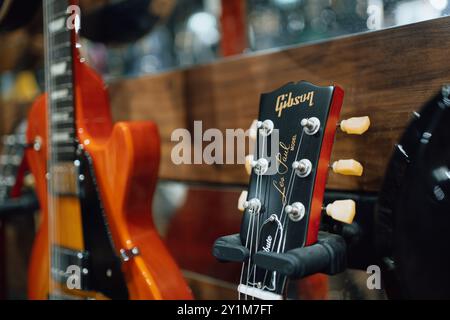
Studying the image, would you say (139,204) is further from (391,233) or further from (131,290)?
(391,233)

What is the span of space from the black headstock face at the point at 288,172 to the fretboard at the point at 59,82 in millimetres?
365

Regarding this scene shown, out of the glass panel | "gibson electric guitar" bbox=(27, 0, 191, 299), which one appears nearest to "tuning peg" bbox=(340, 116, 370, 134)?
the glass panel

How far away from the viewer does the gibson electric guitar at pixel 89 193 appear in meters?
0.72

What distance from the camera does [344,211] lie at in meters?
0.55

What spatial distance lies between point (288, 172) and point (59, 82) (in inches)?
18.8

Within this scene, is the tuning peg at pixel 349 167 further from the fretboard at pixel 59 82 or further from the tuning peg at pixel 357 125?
the fretboard at pixel 59 82

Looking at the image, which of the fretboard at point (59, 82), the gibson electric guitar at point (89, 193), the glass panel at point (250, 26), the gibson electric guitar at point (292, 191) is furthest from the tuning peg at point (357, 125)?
the fretboard at point (59, 82)

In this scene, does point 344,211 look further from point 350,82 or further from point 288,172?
point 350,82

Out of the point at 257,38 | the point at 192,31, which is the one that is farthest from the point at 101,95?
the point at 192,31

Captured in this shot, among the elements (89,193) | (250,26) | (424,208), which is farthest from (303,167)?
(250,26)

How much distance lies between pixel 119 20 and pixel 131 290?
648 millimetres

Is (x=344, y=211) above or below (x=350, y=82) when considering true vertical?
below

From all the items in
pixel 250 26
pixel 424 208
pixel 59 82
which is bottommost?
pixel 424 208

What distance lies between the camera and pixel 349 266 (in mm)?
691
